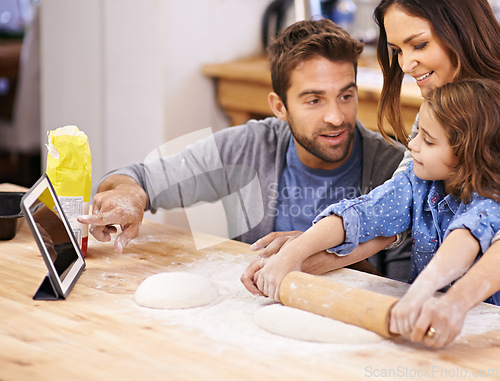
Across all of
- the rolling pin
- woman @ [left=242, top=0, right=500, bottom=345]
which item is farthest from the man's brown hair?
the rolling pin

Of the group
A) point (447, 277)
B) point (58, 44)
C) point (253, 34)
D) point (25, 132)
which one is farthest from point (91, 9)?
point (447, 277)

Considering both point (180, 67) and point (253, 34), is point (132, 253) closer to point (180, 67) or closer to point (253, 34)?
point (180, 67)

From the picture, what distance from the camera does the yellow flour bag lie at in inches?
52.3

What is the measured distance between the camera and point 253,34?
10.7 ft

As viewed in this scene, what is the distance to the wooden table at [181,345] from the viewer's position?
917mm

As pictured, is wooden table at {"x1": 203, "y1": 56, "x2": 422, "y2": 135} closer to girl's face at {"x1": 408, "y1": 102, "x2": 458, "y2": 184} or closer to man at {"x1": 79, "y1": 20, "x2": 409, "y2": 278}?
man at {"x1": 79, "y1": 20, "x2": 409, "y2": 278}

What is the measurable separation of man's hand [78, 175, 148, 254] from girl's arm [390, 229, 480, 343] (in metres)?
0.64

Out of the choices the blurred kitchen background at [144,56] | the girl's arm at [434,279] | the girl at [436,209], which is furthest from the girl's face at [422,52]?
the blurred kitchen background at [144,56]

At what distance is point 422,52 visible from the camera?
1.36 metres

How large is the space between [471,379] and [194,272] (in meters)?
0.58

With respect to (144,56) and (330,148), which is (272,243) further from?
(144,56)

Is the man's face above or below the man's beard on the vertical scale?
above

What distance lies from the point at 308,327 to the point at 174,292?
24 cm

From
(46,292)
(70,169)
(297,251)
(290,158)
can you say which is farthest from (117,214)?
(290,158)
